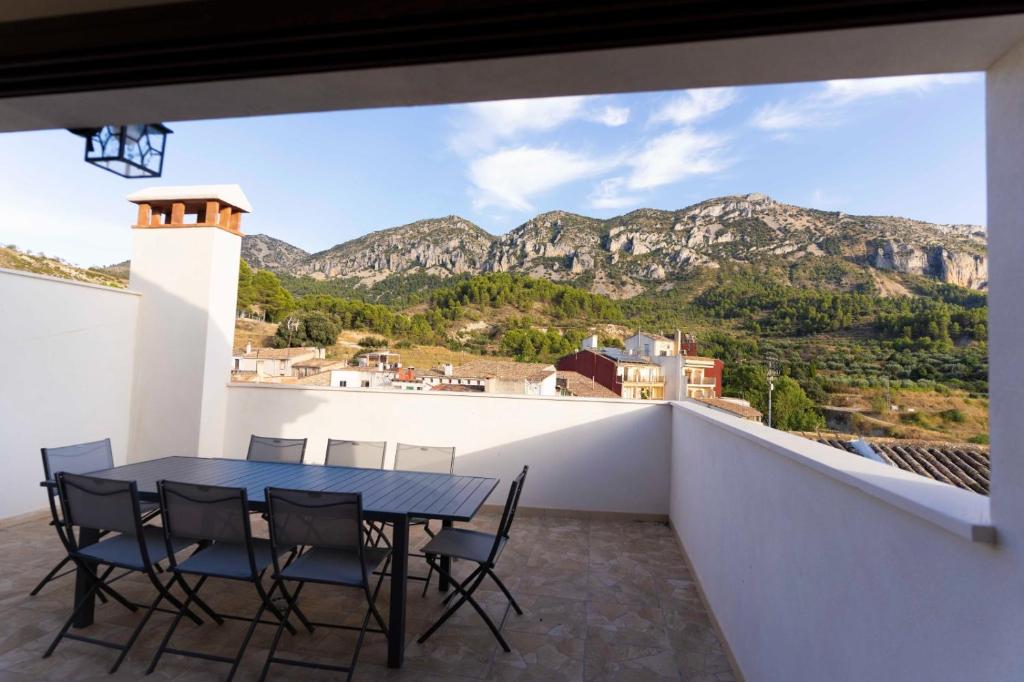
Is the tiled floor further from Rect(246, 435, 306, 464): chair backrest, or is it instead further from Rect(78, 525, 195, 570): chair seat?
Rect(246, 435, 306, 464): chair backrest

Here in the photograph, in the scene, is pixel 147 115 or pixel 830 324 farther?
pixel 830 324

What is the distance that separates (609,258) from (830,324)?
1311cm

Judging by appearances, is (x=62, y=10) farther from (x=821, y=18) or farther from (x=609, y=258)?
(x=609, y=258)

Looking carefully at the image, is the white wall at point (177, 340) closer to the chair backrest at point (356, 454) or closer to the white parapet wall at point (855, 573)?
the chair backrest at point (356, 454)

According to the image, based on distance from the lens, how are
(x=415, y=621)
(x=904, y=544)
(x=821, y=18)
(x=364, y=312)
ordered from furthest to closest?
(x=364, y=312) → (x=415, y=621) → (x=904, y=544) → (x=821, y=18)

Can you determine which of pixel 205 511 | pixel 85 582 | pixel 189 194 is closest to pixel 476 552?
pixel 205 511

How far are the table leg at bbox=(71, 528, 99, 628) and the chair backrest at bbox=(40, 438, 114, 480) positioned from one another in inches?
20.2

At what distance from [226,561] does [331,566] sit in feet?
1.89

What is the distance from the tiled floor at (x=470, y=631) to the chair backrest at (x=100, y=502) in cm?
62

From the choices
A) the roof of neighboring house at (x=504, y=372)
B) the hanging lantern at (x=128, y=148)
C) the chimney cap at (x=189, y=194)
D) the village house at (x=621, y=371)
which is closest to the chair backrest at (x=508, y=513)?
the hanging lantern at (x=128, y=148)

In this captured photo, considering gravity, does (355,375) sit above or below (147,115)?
below

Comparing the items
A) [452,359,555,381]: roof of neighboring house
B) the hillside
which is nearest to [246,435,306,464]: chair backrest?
the hillside

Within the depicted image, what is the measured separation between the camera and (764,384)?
493 inches

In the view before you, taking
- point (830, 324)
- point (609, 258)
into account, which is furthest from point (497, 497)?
point (609, 258)
